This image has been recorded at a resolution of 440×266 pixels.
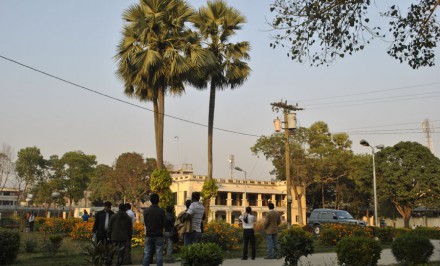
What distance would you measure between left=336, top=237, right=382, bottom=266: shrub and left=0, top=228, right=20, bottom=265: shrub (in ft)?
26.5

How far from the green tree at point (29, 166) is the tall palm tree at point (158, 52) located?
6068cm

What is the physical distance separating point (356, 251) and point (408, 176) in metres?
39.2

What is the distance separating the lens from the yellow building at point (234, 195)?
52281mm

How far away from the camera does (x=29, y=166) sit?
7550 centimetres

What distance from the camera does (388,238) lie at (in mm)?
20344

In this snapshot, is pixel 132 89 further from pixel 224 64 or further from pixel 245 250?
pixel 245 250

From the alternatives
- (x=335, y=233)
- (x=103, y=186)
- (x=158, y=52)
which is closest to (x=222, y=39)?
(x=158, y=52)

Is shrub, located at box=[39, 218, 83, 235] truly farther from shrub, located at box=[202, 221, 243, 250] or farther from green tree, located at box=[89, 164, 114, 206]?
green tree, located at box=[89, 164, 114, 206]

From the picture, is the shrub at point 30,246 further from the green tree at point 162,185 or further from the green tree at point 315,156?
the green tree at point 315,156

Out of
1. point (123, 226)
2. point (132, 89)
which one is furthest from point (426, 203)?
point (123, 226)

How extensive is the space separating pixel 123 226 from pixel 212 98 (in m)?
13.1

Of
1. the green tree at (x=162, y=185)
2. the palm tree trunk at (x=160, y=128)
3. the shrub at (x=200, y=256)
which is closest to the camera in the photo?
the shrub at (x=200, y=256)

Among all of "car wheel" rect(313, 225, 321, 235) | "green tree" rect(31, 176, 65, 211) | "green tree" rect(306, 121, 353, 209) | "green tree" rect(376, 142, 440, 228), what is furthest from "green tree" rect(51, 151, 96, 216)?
"car wheel" rect(313, 225, 321, 235)

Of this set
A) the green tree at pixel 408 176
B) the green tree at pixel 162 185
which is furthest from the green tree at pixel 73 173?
the green tree at pixel 162 185
